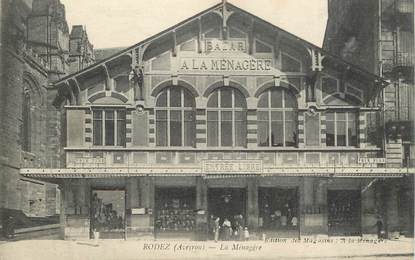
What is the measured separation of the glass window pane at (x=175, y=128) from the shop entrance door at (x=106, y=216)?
3.19 meters

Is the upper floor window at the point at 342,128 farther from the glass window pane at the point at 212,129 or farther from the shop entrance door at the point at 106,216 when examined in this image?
the shop entrance door at the point at 106,216

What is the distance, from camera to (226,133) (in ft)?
80.9

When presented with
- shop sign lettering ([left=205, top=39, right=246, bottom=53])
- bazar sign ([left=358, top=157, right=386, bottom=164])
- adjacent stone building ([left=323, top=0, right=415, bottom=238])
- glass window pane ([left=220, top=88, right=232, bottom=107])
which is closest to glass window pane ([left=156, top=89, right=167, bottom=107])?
glass window pane ([left=220, top=88, right=232, bottom=107])

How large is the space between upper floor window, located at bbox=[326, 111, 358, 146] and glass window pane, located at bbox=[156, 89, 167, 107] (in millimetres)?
7255

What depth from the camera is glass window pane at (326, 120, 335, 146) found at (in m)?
24.9

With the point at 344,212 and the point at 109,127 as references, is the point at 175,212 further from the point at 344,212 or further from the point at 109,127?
the point at 344,212

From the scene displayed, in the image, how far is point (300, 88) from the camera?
2478 centimetres

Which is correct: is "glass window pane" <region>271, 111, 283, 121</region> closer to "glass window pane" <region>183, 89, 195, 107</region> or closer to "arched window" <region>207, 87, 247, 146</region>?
"arched window" <region>207, 87, 247, 146</region>

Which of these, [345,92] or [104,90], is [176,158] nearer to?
[104,90]

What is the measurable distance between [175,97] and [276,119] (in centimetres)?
457

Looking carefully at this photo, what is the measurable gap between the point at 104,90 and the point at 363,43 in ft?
43.7

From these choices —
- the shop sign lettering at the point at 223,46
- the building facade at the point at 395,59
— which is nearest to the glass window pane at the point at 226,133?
the shop sign lettering at the point at 223,46

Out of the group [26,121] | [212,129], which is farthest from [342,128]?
[26,121]

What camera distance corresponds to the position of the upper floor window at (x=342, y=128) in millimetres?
24891
